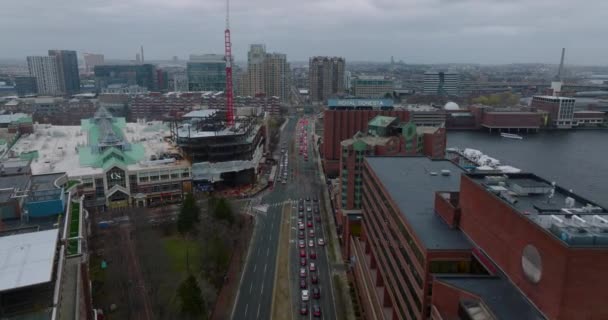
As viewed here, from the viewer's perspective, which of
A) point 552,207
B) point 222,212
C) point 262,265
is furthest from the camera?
point 222,212

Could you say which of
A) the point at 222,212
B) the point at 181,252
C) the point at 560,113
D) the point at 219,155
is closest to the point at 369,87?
the point at 560,113

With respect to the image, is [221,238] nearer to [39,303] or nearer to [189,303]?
[189,303]

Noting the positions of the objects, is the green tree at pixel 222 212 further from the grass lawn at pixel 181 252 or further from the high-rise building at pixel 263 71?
the high-rise building at pixel 263 71

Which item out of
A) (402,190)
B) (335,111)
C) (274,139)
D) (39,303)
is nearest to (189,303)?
(39,303)

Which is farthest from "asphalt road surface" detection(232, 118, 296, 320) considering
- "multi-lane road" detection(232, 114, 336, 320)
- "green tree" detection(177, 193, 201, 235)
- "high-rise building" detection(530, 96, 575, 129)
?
"high-rise building" detection(530, 96, 575, 129)

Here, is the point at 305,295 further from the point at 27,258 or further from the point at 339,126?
the point at 339,126

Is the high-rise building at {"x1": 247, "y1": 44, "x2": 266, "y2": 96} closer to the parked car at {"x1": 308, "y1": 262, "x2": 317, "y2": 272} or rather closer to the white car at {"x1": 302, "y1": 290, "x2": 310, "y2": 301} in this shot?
the parked car at {"x1": 308, "y1": 262, "x2": 317, "y2": 272}
